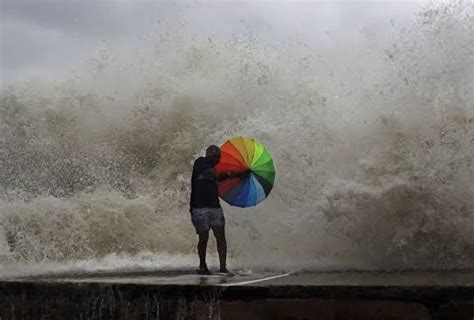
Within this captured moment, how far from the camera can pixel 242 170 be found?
6078mm

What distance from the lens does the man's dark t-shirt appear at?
597 cm

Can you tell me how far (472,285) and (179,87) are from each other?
961 cm

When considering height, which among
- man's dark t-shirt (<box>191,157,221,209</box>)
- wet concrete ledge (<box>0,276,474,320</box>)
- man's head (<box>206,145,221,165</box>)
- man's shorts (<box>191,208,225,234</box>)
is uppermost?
man's head (<box>206,145,221,165</box>)

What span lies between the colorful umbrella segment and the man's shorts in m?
0.24

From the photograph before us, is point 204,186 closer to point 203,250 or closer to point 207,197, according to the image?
point 207,197

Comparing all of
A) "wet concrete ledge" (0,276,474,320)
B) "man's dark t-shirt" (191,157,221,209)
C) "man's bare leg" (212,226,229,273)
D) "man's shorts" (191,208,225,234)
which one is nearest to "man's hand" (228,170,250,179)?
"man's dark t-shirt" (191,157,221,209)

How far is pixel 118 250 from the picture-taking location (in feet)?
30.7

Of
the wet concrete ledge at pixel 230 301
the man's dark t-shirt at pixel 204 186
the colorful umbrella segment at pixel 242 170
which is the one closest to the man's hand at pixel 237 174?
the colorful umbrella segment at pixel 242 170

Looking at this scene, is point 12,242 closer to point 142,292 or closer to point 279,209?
point 279,209

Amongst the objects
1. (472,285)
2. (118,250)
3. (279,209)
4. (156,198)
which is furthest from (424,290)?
(156,198)

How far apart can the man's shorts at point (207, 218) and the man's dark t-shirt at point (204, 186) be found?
4 cm

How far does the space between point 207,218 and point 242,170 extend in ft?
1.77

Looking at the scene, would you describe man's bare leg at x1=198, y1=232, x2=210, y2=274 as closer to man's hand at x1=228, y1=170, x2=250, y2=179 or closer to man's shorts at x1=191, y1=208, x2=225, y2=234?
man's shorts at x1=191, y1=208, x2=225, y2=234

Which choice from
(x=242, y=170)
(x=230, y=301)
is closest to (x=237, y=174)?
(x=242, y=170)
